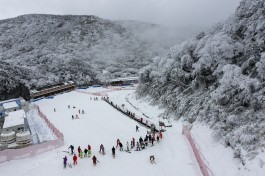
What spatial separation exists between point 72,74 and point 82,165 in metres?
83.4

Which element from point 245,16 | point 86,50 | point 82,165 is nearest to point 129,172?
point 82,165

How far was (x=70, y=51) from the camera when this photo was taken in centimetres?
15025

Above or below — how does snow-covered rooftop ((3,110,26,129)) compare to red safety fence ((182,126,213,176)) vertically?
above

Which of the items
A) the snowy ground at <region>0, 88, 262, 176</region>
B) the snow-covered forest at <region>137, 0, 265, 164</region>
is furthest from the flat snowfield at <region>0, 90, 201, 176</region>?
the snow-covered forest at <region>137, 0, 265, 164</region>

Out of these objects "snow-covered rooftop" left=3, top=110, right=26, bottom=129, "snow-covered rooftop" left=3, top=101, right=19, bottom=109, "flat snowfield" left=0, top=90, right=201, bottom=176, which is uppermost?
A: "snow-covered rooftop" left=3, top=101, right=19, bottom=109

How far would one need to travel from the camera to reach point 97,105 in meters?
48.8

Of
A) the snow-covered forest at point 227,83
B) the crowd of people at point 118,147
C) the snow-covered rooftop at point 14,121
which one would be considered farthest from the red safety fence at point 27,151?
the snow-covered forest at point 227,83

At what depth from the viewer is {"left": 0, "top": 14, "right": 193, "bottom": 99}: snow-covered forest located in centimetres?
9253

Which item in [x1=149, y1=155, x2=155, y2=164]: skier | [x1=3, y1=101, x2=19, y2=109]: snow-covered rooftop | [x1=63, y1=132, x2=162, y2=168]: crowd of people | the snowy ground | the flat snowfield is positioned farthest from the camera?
[x1=3, y1=101, x2=19, y2=109]: snow-covered rooftop

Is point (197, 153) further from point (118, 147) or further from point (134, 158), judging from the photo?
point (118, 147)

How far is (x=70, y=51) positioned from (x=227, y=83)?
5324 inches

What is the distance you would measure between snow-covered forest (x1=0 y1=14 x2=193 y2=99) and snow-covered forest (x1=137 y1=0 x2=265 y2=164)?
4737 centimetres

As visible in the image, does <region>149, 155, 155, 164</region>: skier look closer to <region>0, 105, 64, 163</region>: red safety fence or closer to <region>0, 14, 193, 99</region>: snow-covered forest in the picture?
<region>0, 105, 64, 163</region>: red safety fence

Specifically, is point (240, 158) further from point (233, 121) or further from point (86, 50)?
point (86, 50)
